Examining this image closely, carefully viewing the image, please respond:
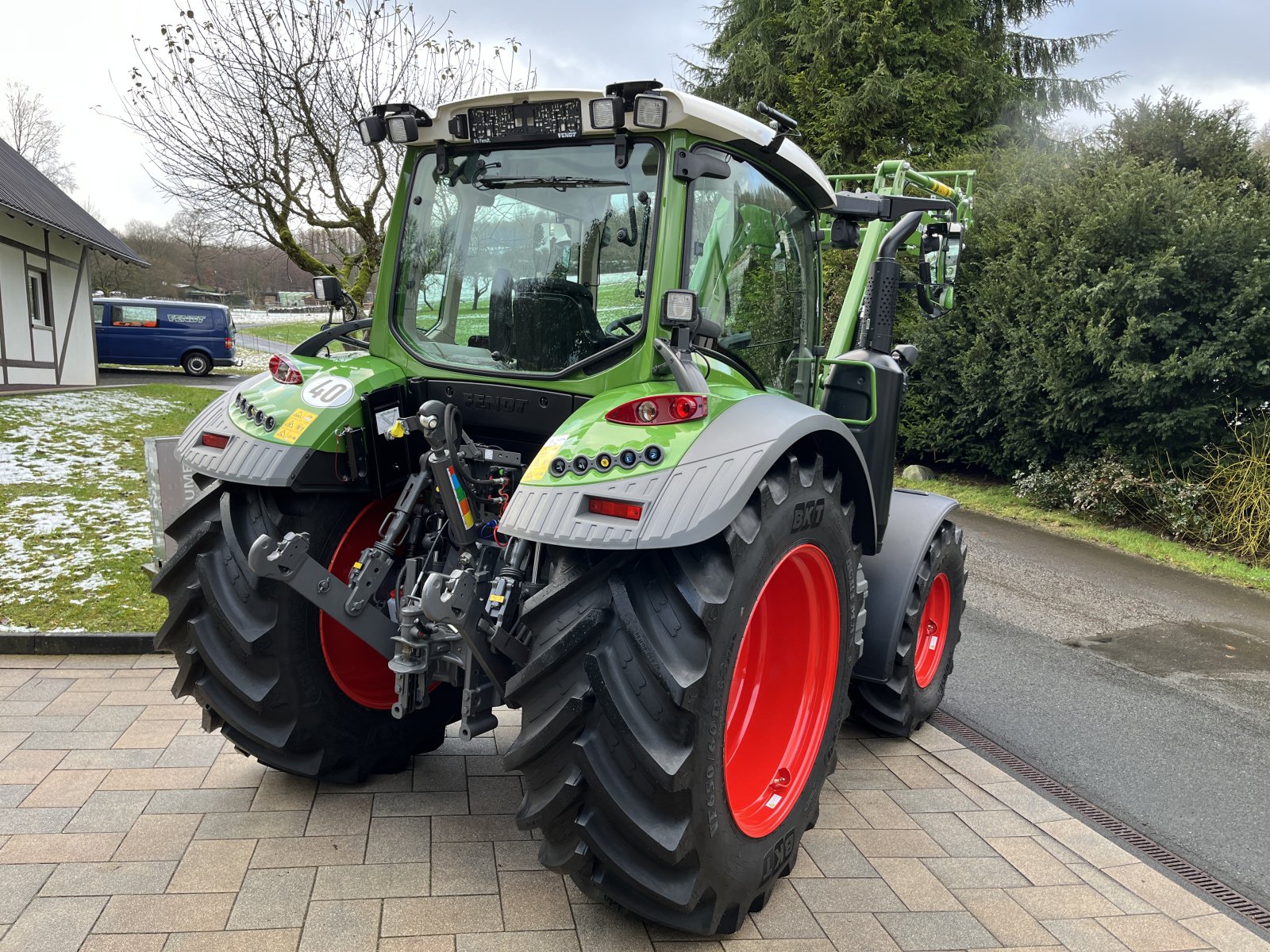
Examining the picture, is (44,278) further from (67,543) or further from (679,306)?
(679,306)

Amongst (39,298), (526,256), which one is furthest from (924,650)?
(39,298)

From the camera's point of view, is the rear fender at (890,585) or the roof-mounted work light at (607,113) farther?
the rear fender at (890,585)

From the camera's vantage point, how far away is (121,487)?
319 inches

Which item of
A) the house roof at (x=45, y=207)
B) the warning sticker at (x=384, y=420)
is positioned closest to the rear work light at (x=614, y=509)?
the warning sticker at (x=384, y=420)

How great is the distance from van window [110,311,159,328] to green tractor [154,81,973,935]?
23.7 meters

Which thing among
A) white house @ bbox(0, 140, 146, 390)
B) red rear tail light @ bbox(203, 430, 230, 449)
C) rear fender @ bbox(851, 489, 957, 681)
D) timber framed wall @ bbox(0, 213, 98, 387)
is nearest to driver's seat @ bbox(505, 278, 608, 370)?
red rear tail light @ bbox(203, 430, 230, 449)

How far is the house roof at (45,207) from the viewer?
50.3 ft

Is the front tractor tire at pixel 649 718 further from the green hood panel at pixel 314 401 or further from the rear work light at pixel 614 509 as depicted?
the green hood panel at pixel 314 401

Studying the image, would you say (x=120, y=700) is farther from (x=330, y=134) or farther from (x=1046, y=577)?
(x=330, y=134)

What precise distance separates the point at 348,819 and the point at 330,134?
1405 cm

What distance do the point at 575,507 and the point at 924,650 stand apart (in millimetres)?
2581

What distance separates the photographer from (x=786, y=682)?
3066 millimetres

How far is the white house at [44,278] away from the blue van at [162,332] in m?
3.70

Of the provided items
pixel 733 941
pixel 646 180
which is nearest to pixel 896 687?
pixel 733 941
